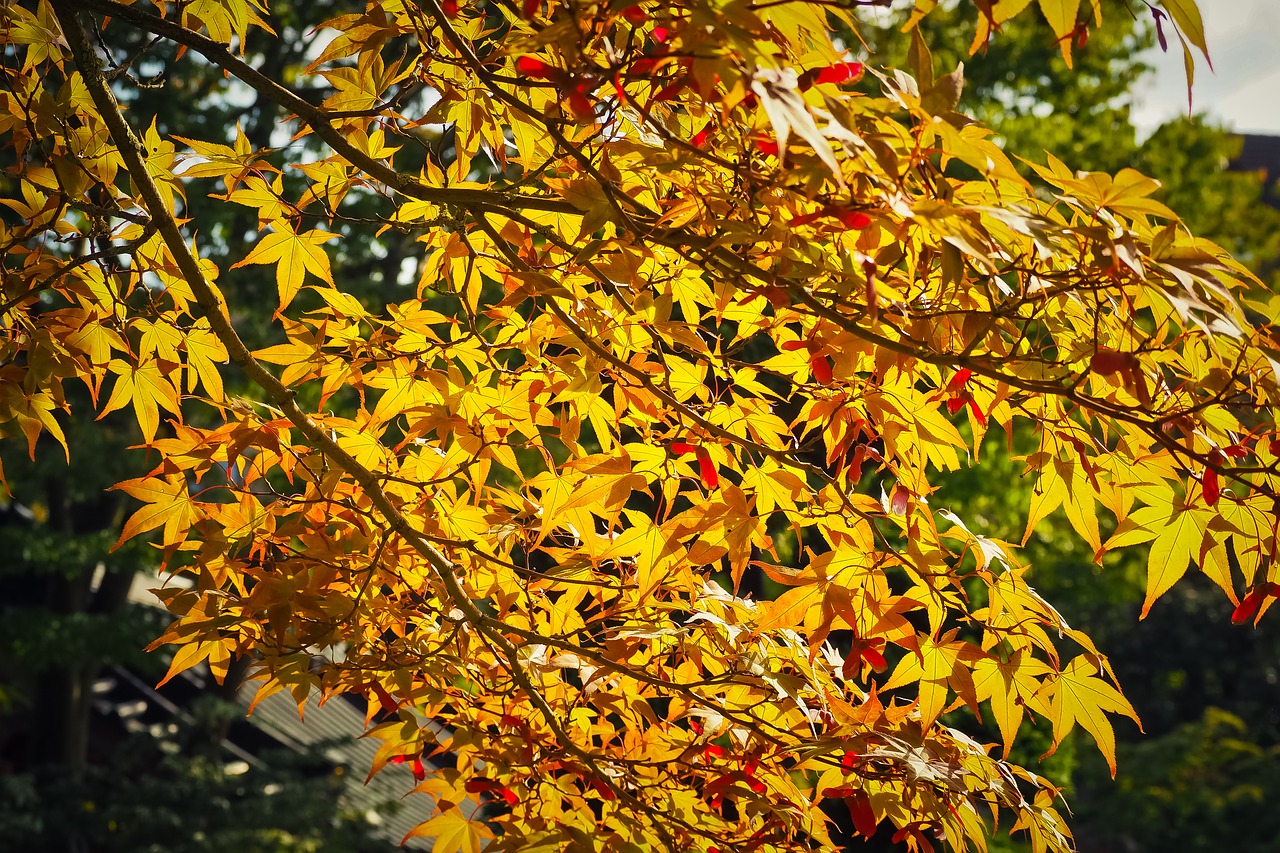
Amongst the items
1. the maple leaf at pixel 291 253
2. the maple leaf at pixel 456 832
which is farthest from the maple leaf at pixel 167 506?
the maple leaf at pixel 456 832

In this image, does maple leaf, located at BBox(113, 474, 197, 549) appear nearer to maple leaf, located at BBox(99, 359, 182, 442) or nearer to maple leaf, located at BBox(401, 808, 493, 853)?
maple leaf, located at BBox(99, 359, 182, 442)

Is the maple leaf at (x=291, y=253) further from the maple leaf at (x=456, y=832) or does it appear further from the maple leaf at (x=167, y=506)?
the maple leaf at (x=456, y=832)

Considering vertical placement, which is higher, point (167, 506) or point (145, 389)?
point (145, 389)

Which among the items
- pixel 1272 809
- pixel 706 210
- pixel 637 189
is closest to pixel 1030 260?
pixel 706 210

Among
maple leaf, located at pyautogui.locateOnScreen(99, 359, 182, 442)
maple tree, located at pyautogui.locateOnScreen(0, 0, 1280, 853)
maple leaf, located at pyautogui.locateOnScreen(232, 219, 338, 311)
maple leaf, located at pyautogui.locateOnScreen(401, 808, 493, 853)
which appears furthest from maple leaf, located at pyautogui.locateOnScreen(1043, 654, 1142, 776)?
maple leaf, located at pyautogui.locateOnScreen(99, 359, 182, 442)

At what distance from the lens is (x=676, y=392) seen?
4.11 ft

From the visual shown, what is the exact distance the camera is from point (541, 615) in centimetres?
143

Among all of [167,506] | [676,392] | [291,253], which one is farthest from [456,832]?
[291,253]

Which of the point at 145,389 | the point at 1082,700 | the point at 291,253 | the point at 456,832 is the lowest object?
the point at 456,832

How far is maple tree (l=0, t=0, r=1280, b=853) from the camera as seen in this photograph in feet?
2.55

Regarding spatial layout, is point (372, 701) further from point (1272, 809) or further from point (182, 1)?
point (1272, 809)

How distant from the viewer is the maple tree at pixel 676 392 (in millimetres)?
777

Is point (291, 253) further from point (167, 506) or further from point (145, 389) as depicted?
point (167, 506)

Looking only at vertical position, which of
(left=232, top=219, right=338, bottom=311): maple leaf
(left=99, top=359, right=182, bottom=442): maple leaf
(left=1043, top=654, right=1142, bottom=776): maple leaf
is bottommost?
(left=1043, top=654, right=1142, bottom=776): maple leaf
